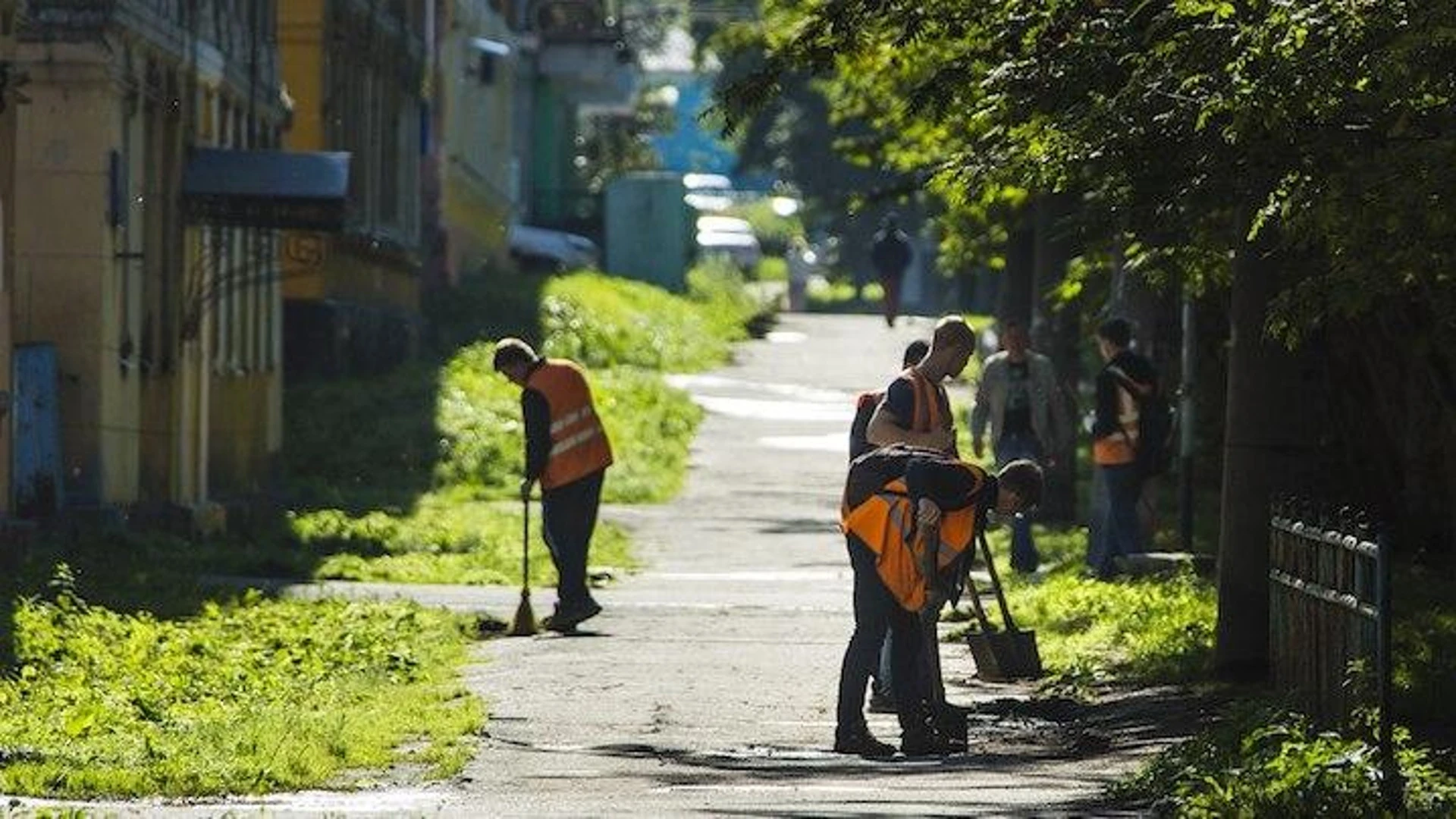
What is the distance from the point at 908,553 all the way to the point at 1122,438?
9.62 m

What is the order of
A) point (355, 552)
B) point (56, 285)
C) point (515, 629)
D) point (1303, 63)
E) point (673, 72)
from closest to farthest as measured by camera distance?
1. point (1303, 63)
2. point (515, 629)
3. point (56, 285)
4. point (355, 552)
5. point (673, 72)

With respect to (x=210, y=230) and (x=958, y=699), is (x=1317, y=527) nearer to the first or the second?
(x=958, y=699)

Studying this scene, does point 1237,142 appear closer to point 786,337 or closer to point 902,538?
point 902,538

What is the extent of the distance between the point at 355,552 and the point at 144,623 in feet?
28.6

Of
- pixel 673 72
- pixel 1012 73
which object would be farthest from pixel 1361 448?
pixel 673 72

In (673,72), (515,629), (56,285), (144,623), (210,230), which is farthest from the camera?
(673,72)

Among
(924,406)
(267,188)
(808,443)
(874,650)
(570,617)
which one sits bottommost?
(808,443)

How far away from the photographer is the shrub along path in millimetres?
13305

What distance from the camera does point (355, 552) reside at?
93.7 ft

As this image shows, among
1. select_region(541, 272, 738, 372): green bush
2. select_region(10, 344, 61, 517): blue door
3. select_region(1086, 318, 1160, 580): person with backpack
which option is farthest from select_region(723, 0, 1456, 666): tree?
select_region(541, 272, 738, 372): green bush

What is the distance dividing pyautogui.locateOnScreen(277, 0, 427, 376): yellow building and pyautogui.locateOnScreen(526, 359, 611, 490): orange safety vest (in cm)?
1297

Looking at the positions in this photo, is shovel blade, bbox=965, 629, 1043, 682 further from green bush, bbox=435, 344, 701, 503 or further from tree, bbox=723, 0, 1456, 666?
green bush, bbox=435, 344, 701, 503

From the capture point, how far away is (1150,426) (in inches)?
994

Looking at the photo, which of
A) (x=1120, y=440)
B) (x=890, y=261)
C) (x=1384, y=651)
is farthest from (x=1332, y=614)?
(x=890, y=261)
